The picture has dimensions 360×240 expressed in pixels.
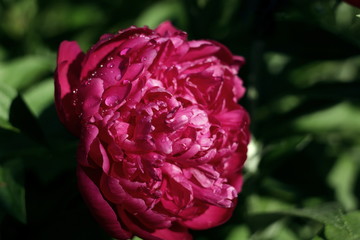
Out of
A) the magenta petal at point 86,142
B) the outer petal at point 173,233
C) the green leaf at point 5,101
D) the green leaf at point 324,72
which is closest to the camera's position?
the magenta petal at point 86,142

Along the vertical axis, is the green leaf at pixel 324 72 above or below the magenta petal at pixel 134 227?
below

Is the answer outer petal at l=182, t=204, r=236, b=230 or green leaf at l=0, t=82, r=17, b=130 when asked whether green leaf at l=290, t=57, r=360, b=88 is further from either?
green leaf at l=0, t=82, r=17, b=130

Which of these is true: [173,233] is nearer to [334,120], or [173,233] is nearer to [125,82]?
[125,82]

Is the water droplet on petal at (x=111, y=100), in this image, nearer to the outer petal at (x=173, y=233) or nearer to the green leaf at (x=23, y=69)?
the outer petal at (x=173, y=233)

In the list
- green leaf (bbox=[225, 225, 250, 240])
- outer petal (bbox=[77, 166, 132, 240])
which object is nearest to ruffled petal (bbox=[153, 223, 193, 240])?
outer petal (bbox=[77, 166, 132, 240])

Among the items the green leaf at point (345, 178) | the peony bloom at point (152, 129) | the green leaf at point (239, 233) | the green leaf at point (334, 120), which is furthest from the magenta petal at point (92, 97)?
the green leaf at point (345, 178)

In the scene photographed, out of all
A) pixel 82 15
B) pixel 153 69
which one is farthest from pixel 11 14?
pixel 153 69
